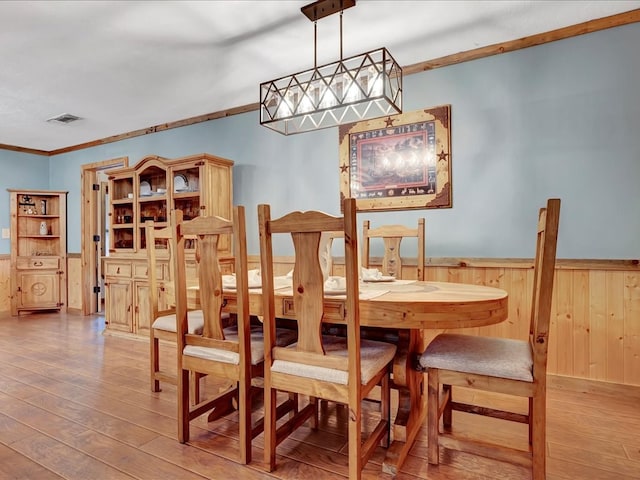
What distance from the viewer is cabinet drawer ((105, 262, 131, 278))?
409 centimetres

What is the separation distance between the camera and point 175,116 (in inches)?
168

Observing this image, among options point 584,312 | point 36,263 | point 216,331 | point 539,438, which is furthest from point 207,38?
point 36,263

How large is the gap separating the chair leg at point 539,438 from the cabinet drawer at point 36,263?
6.12 metres

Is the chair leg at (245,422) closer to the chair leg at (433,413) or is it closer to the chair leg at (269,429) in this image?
the chair leg at (269,429)

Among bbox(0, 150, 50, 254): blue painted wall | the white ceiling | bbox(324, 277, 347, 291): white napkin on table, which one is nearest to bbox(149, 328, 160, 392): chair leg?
bbox(324, 277, 347, 291): white napkin on table

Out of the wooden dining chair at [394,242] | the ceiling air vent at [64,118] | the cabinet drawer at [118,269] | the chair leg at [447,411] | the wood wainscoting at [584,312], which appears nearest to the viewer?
the chair leg at [447,411]

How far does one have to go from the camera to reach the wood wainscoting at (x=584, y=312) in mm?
2457

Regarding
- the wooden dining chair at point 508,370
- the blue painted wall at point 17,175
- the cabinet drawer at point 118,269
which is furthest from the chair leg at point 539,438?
the blue painted wall at point 17,175

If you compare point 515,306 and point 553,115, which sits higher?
point 553,115

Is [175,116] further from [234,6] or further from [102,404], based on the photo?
[102,404]

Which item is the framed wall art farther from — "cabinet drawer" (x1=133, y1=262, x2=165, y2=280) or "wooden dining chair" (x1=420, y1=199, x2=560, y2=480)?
"cabinet drawer" (x1=133, y1=262, x2=165, y2=280)

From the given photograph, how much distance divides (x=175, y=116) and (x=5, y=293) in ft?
11.7

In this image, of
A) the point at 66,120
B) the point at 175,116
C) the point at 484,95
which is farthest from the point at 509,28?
the point at 66,120

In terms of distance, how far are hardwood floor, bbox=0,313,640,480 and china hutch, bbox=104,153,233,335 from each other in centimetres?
121
